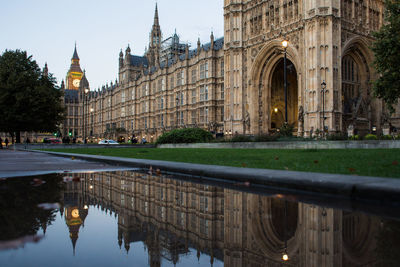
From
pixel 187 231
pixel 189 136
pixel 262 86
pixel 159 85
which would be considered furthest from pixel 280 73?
pixel 187 231

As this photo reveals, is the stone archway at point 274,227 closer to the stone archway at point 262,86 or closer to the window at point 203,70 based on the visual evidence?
the stone archway at point 262,86

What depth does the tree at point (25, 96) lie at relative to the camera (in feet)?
131

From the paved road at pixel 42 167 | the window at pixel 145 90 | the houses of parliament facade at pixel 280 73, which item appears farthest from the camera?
the window at pixel 145 90

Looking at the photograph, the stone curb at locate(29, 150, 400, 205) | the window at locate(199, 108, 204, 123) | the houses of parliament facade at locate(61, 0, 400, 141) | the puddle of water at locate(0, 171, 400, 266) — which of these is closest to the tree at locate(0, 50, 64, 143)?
the houses of parliament facade at locate(61, 0, 400, 141)

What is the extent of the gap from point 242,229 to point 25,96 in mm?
42161

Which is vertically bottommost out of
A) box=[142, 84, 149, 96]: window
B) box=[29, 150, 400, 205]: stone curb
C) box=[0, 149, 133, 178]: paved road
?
box=[0, 149, 133, 178]: paved road

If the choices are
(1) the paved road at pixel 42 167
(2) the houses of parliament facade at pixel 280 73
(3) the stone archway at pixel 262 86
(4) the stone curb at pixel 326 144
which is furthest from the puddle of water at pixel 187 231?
Result: (3) the stone archway at pixel 262 86

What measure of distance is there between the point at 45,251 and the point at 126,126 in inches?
2987

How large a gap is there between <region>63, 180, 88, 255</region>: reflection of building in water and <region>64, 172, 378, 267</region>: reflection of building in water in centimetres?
27

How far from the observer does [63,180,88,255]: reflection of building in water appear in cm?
354

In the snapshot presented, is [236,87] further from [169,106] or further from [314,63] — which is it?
[169,106]

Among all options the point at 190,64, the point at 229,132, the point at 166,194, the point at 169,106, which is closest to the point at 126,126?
the point at 169,106

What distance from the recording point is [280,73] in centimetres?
4881

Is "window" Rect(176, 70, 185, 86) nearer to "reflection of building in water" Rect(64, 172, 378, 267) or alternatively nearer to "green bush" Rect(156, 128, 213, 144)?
"green bush" Rect(156, 128, 213, 144)
